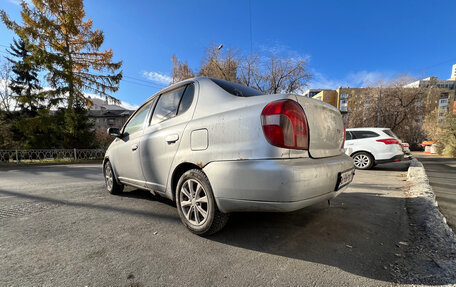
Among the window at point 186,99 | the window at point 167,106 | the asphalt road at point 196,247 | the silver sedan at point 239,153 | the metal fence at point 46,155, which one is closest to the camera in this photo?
the asphalt road at point 196,247

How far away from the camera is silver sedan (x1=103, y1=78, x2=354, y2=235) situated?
1.55 m

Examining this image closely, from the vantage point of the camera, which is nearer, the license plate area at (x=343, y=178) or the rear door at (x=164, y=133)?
the license plate area at (x=343, y=178)

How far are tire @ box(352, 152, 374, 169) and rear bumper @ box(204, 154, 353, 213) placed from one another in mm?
6638

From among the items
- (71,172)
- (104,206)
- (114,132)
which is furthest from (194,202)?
(71,172)

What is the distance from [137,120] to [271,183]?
2605 millimetres

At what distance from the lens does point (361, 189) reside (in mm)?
4066

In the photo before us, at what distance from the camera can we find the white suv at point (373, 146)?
681 cm

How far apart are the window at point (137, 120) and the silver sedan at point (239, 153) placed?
54 centimetres

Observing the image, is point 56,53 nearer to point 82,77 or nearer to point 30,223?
point 82,77

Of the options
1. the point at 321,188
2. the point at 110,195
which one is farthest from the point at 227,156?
the point at 110,195

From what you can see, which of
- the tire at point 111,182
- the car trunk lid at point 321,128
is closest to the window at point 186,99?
the car trunk lid at point 321,128

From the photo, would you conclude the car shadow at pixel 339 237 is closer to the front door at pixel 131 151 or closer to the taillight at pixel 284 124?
the taillight at pixel 284 124

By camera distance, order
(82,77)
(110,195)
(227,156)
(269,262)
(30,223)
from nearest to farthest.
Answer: (269,262) < (227,156) < (30,223) < (110,195) < (82,77)

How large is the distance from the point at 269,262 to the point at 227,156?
0.91 m
